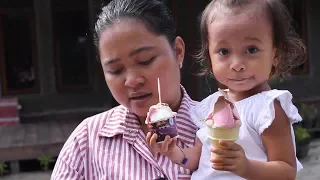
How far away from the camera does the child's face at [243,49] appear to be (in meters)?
1.62

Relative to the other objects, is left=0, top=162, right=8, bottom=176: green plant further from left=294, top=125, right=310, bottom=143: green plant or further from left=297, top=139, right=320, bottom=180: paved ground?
left=294, top=125, right=310, bottom=143: green plant

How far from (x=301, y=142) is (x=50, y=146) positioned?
12.3ft

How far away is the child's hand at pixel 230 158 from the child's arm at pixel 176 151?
7.0 inches

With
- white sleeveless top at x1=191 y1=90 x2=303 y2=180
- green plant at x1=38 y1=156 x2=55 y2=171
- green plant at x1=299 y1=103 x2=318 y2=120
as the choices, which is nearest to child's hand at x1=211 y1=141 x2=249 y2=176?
white sleeveless top at x1=191 y1=90 x2=303 y2=180

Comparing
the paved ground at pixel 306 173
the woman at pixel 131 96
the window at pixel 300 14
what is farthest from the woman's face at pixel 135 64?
the window at pixel 300 14

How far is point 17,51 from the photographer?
912 cm

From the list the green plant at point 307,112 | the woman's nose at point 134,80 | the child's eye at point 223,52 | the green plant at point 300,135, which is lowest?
the green plant at point 300,135

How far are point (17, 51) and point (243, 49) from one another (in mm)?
8007

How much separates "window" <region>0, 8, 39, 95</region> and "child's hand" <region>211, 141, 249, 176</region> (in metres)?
8.00

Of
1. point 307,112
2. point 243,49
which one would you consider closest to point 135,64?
point 243,49

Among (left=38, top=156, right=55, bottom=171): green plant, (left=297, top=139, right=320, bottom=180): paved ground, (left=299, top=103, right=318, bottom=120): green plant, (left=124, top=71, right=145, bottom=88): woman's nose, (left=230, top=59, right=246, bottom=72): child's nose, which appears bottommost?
(left=297, top=139, right=320, bottom=180): paved ground

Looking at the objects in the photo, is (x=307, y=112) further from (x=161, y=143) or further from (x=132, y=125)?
(x=161, y=143)

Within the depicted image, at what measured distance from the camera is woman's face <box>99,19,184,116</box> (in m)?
1.73

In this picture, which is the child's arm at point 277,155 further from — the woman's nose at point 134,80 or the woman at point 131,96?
the woman's nose at point 134,80
